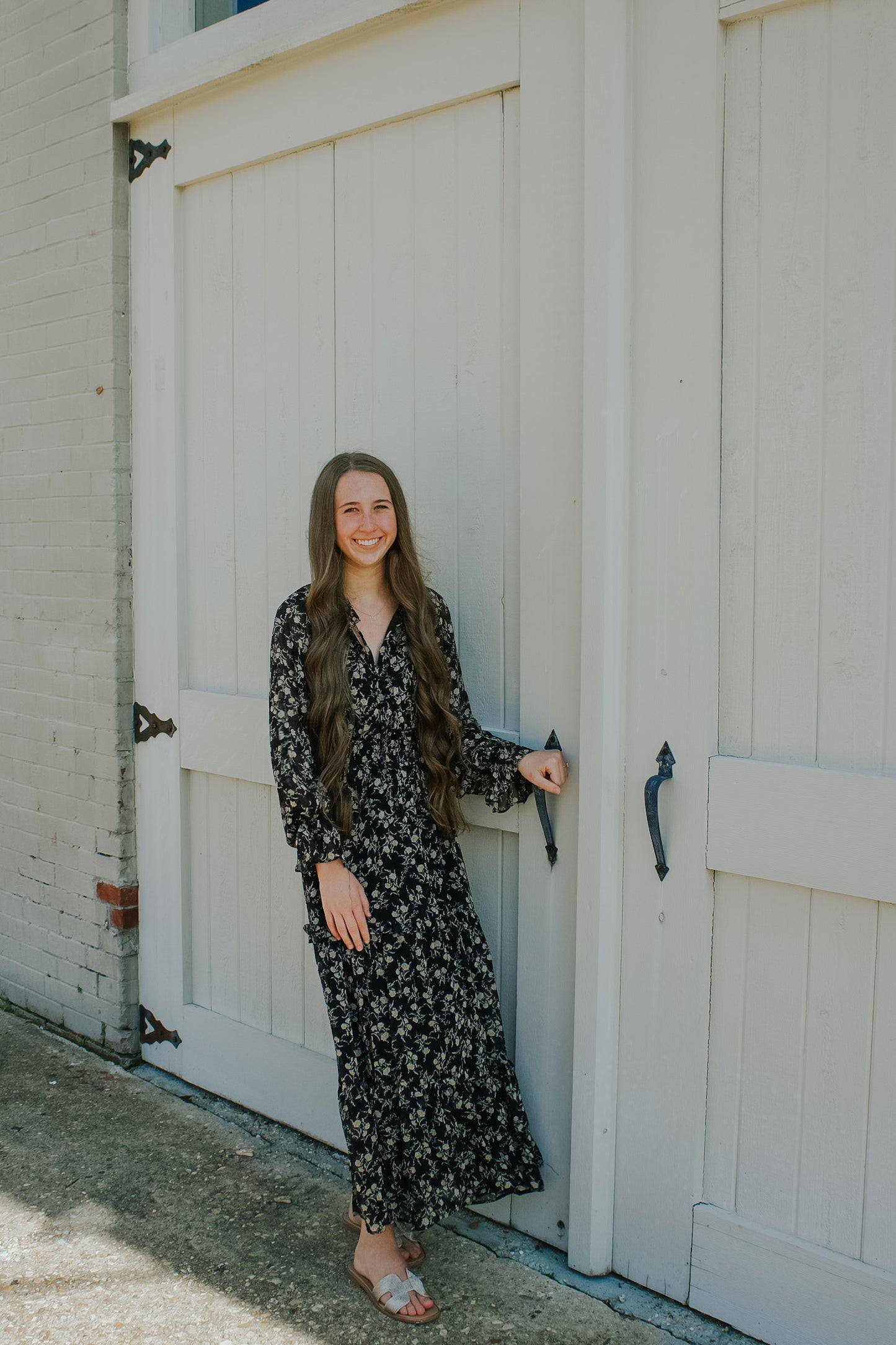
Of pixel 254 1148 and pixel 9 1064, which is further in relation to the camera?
pixel 9 1064

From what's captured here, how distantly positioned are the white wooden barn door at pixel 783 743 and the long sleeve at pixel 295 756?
Answer: 2.05 ft

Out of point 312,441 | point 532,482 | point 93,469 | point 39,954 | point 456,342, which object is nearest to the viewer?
point 532,482

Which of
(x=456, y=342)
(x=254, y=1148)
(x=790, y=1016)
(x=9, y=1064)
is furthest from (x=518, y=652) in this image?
(x=9, y=1064)

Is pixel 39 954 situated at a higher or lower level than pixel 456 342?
lower

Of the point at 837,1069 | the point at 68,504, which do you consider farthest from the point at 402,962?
the point at 68,504

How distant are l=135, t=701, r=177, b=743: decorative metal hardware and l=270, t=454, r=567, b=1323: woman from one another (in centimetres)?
97

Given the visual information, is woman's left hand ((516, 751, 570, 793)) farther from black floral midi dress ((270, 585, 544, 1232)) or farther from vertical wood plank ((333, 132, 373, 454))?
vertical wood plank ((333, 132, 373, 454))

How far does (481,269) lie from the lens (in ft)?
7.89

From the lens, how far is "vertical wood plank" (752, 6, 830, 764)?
6.33 ft

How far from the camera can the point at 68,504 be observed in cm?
334

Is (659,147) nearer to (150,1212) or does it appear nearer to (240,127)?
(240,127)

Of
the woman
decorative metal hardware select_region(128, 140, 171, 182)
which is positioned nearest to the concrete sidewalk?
the woman

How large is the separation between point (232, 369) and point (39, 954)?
199 centimetres

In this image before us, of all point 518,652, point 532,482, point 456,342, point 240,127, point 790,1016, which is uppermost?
point 240,127
